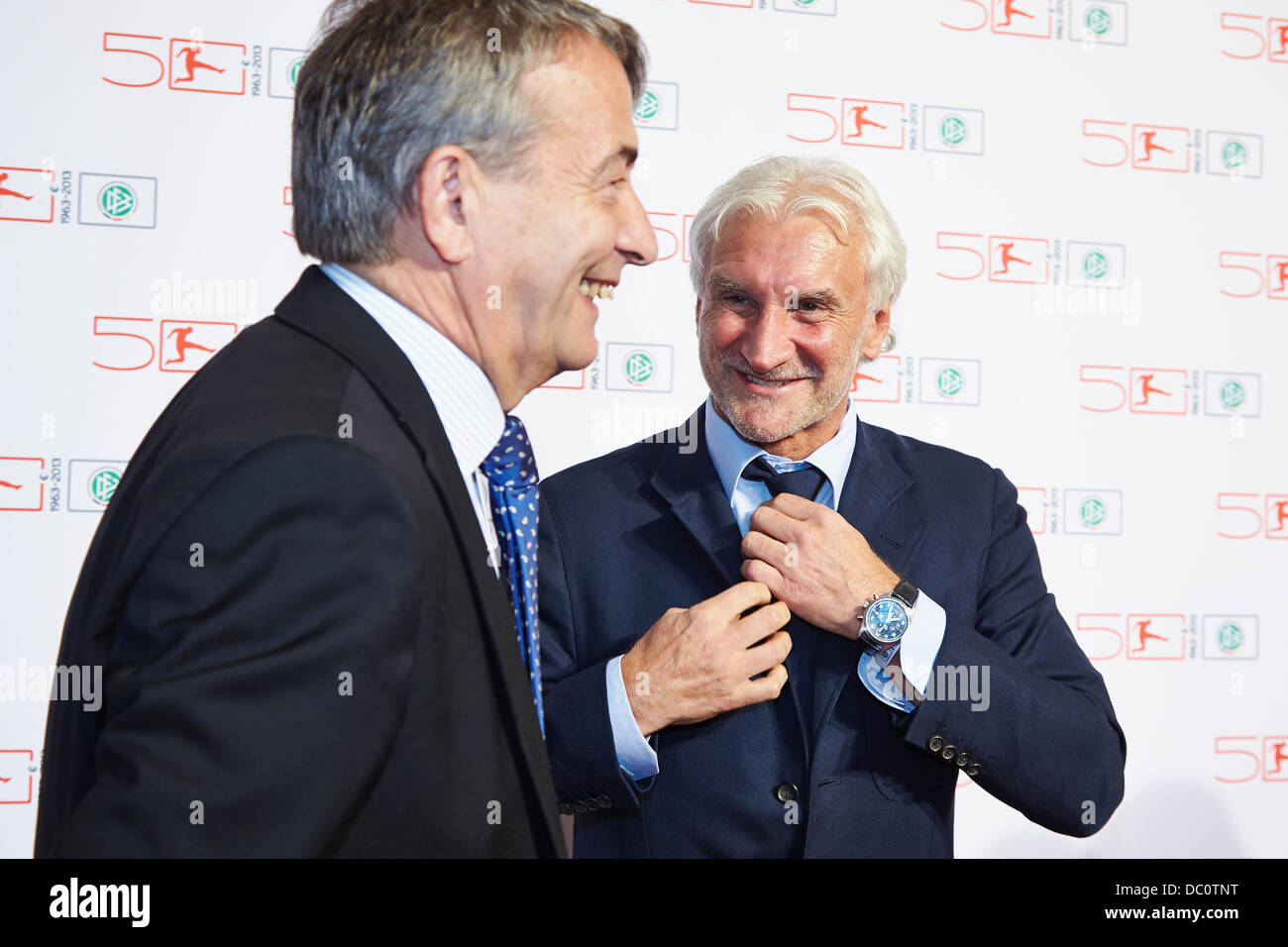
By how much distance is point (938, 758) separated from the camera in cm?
163

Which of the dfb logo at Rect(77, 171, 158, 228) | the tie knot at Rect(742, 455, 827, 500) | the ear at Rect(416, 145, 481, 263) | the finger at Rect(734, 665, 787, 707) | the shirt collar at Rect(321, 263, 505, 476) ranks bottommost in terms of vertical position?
the finger at Rect(734, 665, 787, 707)

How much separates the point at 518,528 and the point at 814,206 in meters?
0.85

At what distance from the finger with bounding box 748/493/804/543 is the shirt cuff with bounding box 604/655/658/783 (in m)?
0.29

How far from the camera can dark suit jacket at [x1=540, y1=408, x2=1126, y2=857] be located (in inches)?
61.6

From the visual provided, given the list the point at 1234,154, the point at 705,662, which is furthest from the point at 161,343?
the point at 1234,154

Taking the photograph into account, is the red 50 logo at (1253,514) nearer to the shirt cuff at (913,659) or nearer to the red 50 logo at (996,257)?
the red 50 logo at (996,257)

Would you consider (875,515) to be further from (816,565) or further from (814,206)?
(814,206)

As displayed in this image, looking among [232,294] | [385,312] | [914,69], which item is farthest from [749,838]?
[914,69]

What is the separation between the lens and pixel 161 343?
2592 mm

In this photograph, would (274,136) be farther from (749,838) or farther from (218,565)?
(218,565)

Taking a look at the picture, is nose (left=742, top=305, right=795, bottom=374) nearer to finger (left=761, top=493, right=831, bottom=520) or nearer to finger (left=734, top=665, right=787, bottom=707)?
finger (left=761, top=493, right=831, bottom=520)

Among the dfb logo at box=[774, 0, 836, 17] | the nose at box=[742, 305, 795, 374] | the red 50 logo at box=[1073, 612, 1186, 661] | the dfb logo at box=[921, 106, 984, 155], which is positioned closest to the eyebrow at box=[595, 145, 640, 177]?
the nose at box=[742, 305, 795, 374]

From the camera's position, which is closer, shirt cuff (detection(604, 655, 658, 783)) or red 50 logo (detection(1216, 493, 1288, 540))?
shirt cuff (detection(604, 655, 658, 783))

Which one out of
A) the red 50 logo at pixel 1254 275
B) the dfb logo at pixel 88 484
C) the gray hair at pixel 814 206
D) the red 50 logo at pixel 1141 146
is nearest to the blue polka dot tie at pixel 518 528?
the gray hair at pixel 814 206
